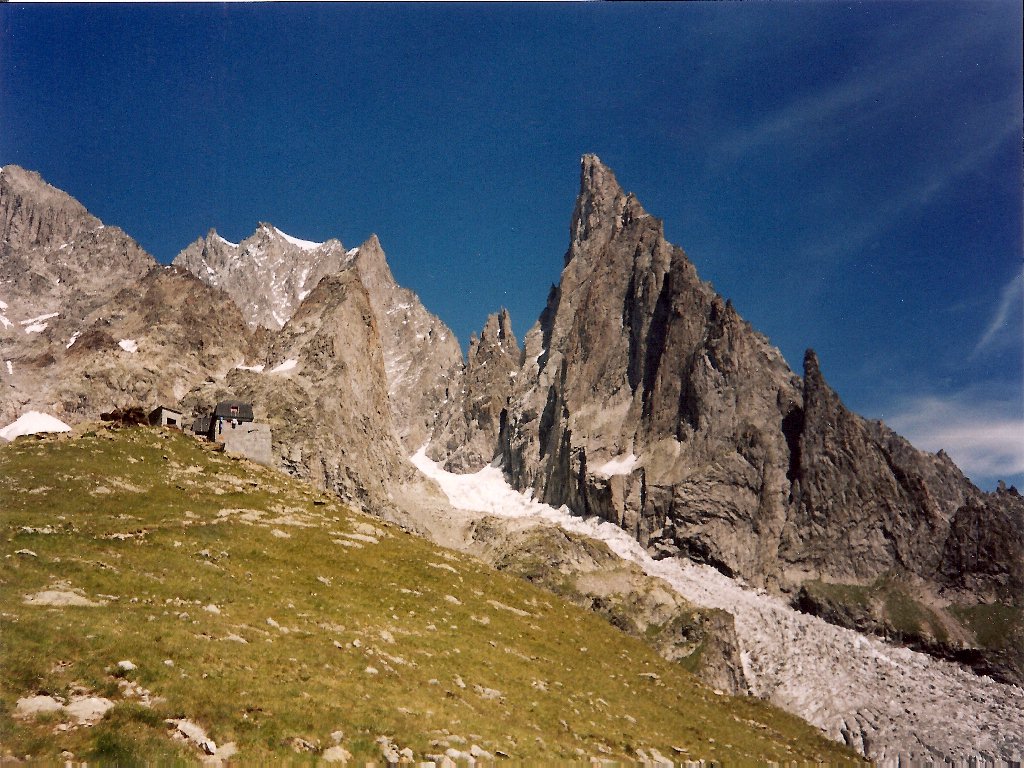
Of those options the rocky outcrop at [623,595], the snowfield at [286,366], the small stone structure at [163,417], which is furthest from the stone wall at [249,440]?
the snowfield at [286,366]

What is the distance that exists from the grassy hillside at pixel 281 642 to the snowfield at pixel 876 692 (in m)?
112

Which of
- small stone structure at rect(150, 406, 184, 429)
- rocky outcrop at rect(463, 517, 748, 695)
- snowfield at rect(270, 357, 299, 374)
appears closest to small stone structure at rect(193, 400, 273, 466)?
small stone structure at rect(150, 406, 184, 429)

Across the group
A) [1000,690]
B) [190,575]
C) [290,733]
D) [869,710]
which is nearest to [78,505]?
[190,575]

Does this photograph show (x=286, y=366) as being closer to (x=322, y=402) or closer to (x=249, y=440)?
(x=322, y=402)

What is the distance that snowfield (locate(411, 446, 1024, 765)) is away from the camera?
13275 cm

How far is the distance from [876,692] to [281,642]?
169655mm

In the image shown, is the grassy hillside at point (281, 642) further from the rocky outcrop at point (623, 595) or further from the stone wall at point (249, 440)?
the rocky outcrop at point (623, 595)

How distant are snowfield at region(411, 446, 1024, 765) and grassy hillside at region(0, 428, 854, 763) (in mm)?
111568

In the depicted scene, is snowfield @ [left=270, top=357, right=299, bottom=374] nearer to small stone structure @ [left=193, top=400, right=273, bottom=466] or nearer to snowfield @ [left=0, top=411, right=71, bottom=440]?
snowfield @ [left=0, top=411, right=71, bottom=440]

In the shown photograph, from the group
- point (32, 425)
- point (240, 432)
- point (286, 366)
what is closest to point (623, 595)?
point (240, 432)

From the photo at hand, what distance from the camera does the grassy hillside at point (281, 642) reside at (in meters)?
17.2

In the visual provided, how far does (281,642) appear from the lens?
24.3m

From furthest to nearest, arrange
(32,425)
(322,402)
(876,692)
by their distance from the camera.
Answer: (322,402)
(876,692)
(32,425)

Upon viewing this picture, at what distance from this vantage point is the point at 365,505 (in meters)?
166
